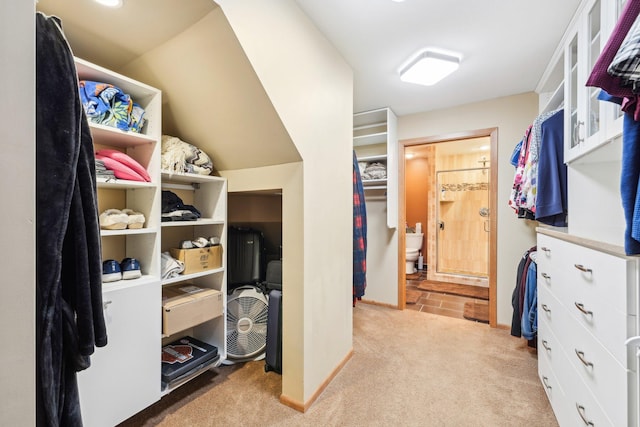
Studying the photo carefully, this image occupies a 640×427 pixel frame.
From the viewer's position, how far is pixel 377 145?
321 cm

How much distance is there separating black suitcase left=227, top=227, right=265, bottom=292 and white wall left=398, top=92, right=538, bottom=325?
239 centimetres

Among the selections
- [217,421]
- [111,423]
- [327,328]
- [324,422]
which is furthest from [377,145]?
[111,423]

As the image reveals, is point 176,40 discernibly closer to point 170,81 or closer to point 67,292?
point 170,81

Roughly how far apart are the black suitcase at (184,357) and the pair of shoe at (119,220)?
2.86 feet

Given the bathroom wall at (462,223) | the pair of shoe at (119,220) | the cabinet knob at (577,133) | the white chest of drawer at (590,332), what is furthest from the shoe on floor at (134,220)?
the bathroom wall at (462,223)

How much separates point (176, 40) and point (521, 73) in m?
2.56

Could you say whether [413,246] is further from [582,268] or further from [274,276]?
[582,268]

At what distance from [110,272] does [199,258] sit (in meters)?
0.46

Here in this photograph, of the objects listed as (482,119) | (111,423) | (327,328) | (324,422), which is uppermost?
(482,119)

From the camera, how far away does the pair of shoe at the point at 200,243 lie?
5.50ft

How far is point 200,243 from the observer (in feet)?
5.69

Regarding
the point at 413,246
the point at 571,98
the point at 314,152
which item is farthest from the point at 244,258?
the point at 413,246
